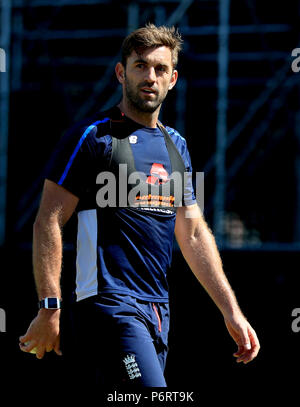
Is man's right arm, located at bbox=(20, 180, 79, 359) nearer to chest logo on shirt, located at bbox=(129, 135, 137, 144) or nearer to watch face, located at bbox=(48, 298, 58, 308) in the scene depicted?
watch face, located at bbox=(48, 298, 58, 308)

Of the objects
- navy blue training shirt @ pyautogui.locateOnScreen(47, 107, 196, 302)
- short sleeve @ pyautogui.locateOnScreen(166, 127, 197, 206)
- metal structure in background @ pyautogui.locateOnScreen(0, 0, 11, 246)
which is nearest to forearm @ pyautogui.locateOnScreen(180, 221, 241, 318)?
short sleeve @ pyautogui.locateOnScreen(166, 127, 197, 206)

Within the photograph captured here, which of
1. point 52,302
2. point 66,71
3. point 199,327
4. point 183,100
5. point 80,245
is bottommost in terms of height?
point 199,327

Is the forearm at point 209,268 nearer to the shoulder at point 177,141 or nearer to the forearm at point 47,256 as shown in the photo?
the shoulder at point 177,141

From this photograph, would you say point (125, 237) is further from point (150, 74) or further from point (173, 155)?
point (150, 74)

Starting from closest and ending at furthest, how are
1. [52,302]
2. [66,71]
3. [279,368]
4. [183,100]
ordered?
[52,302]
[279,368]
[183,100]
[66,71]

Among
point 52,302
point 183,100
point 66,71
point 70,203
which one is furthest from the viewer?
point 66,71

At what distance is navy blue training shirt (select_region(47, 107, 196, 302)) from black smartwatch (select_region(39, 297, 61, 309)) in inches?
8.7

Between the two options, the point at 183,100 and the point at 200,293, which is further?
the point at 183,100

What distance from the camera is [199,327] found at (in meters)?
5.73

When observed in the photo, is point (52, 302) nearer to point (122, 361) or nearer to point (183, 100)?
point (122, 361)

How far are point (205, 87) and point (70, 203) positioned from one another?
597 cm

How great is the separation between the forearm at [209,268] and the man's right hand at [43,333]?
2.81 feet

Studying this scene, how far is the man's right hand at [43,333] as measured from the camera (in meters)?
2.85
